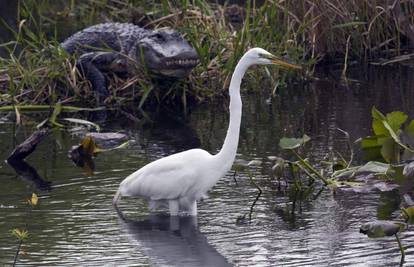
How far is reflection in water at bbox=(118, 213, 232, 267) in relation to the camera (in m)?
6.24

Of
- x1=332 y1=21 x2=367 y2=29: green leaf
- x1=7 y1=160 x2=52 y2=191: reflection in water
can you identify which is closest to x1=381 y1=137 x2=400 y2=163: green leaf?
x1=7 y1=160 x2=52 y2=191: reflection in water

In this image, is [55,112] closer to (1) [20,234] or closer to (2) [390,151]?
(2) [390,151]

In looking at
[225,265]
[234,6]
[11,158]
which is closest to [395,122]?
[225,265]

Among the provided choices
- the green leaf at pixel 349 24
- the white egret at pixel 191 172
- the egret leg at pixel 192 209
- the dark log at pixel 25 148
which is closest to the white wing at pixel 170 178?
the white egret at pixel 191 172

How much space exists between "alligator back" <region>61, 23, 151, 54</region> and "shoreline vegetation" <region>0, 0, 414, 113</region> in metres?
0.34

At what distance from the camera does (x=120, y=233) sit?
22.4 feet

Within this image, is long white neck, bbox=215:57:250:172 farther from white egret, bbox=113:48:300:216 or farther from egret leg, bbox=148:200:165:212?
egret leg, bbox=148:200:165:212

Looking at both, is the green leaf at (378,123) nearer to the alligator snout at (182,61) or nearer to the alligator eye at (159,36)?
the alligator snout at (182,61)

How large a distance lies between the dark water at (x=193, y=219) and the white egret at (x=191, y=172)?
5.7 inches

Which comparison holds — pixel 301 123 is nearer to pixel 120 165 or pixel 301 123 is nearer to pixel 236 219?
pixel 120 165

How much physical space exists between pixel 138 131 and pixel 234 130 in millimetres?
3618

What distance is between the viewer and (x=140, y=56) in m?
11.5

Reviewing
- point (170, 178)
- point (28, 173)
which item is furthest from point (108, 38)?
point (170, 178)

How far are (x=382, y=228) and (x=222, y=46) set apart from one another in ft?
19.5
